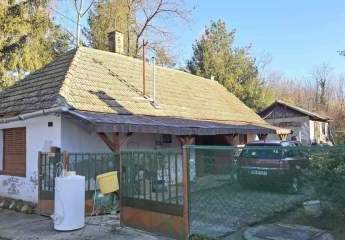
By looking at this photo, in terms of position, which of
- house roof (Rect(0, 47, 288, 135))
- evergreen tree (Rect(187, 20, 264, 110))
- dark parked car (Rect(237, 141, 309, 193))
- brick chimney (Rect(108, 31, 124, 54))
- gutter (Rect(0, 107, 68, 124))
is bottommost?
dark parked car (Rect(237, 141, 309, 193))

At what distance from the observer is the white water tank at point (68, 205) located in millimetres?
8562

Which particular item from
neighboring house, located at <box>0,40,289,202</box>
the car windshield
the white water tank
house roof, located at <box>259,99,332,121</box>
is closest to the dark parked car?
the car windshield

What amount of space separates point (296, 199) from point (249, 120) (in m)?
16.3

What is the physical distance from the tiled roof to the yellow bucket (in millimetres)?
3955

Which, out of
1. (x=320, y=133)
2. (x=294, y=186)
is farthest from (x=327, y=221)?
(x=320, y=133)

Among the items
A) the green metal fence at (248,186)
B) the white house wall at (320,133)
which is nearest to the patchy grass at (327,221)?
the green metal fence at (248,186)

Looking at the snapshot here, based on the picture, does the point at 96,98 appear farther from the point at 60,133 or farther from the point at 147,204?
the point at 147,204

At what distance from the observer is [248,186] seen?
269 inches

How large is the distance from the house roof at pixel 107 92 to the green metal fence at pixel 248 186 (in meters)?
6.00

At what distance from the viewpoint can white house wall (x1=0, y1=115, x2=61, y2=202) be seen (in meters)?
11.8

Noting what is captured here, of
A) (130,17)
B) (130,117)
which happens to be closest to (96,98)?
(130,117)

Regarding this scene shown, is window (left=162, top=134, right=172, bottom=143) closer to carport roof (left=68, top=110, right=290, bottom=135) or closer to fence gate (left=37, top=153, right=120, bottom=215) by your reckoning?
carport roof (left=68, top=110, right=290, bottom=135)

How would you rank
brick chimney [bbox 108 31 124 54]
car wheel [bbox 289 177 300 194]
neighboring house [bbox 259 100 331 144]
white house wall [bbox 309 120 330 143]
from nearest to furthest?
car wheel [bbox 289 177 300 194] → brick chimney [bbox 108 31 124 54] → neighboring house [bbox 259 100 331 144] → white house wall [bbox 309 120 330 143]

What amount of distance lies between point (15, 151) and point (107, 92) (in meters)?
3.76
